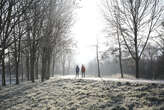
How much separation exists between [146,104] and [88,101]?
3008mm

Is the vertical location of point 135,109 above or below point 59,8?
below

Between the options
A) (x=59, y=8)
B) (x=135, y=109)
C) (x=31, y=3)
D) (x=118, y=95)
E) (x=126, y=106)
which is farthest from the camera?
(x=59, y=8)

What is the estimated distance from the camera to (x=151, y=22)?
18.1 metres

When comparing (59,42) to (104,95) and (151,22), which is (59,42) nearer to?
(151,22)

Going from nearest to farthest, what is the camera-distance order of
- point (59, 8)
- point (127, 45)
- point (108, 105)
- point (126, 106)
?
point (126, 106) → point (108, 105) → point (59, 8) → point (127, 45)

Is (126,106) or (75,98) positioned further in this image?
(75,98)

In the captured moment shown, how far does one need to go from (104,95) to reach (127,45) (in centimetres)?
1279

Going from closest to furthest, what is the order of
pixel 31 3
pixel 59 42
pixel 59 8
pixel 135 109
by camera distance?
pixel 135 109 → pixel 31 3 → pixel 59 8 → pixel 59 42

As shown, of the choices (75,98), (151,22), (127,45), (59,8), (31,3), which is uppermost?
(59,8)

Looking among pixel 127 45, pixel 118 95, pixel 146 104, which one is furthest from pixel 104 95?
pixel 127 45

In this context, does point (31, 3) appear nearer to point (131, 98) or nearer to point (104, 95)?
point (104, 95)

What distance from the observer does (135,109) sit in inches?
239

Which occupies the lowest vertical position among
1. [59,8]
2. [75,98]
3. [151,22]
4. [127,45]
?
[75,98]

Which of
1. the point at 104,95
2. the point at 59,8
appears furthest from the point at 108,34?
the point at 104,95
